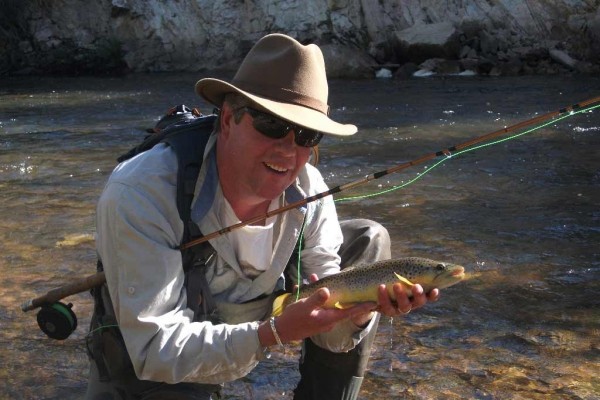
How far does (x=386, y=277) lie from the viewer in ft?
9.04

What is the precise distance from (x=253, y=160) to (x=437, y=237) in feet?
12.6

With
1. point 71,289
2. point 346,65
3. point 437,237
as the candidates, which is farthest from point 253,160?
point 346,65

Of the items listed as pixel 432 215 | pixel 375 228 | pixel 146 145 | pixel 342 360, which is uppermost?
pixel 146 145

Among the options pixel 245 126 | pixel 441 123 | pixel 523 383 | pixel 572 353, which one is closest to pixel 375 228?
pixel 245 126

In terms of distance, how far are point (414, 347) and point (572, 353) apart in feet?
2.53

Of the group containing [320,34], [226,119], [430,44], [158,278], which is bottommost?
[320,34]

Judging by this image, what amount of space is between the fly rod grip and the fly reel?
0.03 meters

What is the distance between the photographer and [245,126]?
8.80 feet

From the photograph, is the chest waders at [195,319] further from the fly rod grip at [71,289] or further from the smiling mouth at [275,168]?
the smiling mouth at [275,168]

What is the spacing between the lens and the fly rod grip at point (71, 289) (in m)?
2.92

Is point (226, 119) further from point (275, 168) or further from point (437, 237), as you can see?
→ point (437, 237)

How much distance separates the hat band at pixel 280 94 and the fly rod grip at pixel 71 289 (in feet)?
2.62

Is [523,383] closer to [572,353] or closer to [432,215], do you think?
[572,353]

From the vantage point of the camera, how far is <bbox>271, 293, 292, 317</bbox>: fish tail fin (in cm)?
294
